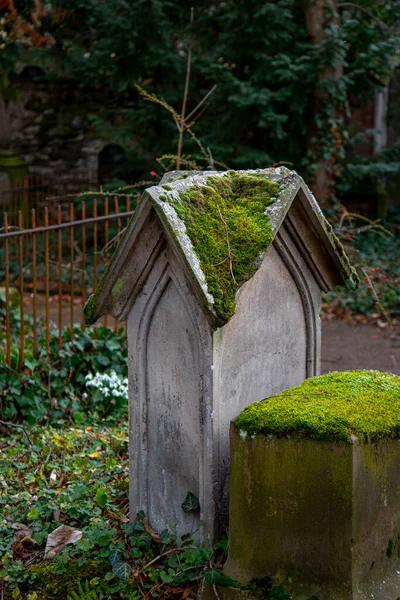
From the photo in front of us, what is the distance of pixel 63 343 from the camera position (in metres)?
6.21

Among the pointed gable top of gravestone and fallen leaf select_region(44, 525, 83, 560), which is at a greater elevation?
the pointed gable top of gravestone

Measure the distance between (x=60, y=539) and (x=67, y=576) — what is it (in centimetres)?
27

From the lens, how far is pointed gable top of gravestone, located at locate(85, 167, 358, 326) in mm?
2951

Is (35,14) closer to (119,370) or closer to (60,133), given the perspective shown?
(60,133)

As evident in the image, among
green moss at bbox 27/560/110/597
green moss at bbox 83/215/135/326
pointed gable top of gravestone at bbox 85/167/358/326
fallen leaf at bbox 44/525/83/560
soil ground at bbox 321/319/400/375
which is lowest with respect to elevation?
soil ground at bbox 321/319/400/375

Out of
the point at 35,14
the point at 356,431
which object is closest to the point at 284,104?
the point at 35,14

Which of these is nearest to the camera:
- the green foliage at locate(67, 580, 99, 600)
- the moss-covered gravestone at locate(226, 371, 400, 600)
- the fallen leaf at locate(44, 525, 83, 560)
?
the moss-covered gravestone at locate(226, 371, 400, 600)

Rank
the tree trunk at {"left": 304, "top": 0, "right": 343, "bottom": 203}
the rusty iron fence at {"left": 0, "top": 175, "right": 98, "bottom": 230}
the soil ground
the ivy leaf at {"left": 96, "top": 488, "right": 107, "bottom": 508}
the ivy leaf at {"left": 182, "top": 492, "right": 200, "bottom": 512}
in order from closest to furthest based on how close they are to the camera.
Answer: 1. the ivy leaf at {"left": 182, "top": 492, "right": 200, "bottom": 512}
2. the ivy leaf at {"left": 96, "top": 488, "right": 107, "bottom": 508}
3. the soil ground
4. the tree trunk at {"left": 304, "top": 0, "right": 343, "bottom": 203}
5. the rusty iron fence at {"left": 0, "top": 175, "right": 98, "bottom": 230}

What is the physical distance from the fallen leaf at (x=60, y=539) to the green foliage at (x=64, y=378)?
2117 mm

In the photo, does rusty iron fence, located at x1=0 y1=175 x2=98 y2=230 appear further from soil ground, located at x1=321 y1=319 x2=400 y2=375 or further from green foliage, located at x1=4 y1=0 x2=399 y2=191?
soil ground, located at x1=321 y1=319 x2=400 y2=375

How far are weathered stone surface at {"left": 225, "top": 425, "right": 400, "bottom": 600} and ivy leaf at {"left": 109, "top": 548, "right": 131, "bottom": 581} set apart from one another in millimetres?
467

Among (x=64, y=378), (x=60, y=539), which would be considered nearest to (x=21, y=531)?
(x=60, y=539)

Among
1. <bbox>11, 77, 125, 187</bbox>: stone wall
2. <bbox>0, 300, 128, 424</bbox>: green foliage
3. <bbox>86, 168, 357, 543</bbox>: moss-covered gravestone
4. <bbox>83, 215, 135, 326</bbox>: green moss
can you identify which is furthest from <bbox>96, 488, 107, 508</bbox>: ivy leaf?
<bbox>11, 77, 125, 187</bbox>: stone wall

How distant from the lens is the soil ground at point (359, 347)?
7.95 m
